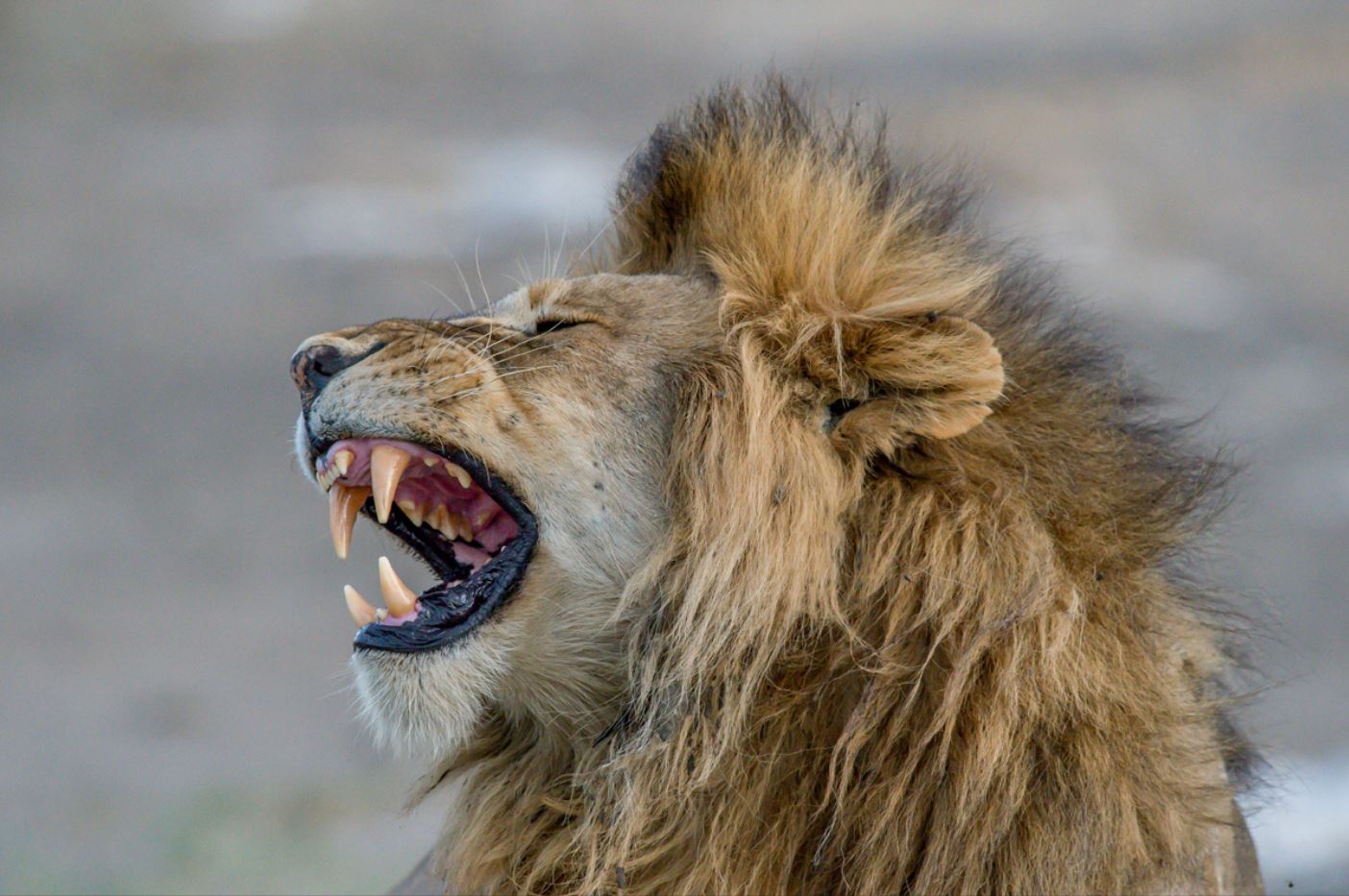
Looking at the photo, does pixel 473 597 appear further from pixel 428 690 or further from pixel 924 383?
pixel 924 383

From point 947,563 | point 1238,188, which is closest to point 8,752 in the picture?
point 947,563

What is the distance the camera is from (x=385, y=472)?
2.12 m

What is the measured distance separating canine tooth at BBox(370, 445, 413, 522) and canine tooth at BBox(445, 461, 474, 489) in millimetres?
57

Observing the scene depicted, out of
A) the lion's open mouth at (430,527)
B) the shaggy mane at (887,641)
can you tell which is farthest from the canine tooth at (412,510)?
the shaggy mane at (887,641)

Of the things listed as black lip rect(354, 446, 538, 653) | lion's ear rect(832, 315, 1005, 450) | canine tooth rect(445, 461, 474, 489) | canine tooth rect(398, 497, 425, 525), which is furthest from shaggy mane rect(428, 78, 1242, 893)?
canine tooth rect(398, 497, 425, 525)

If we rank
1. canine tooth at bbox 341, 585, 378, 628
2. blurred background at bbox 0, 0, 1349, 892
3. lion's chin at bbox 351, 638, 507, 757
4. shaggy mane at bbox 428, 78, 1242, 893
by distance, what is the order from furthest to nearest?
blurred background at bbox 0, 0, 1349, 892 → canine tooth at bbox 341, 585, 378, 628 → lion's chin at bbox 351, 638, 507, 757 → shaggy mane at bbox 428, 78, 1242, 893

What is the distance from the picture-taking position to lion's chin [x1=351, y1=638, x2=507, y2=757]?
2082 mm

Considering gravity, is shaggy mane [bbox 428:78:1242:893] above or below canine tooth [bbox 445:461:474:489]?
below

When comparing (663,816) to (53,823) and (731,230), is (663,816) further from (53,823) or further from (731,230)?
(53,823)

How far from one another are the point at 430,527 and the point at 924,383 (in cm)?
75

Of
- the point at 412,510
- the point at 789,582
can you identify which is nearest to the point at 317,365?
the point at 412,510

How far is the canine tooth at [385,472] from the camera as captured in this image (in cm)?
209

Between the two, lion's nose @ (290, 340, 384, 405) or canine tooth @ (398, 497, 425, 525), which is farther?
canine tooth @ (398, 497, 425, 525)

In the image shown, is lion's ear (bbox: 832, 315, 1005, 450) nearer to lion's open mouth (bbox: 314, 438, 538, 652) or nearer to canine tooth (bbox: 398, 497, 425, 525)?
lion's open mouth (bbox: 314, 438, 538, 652)
